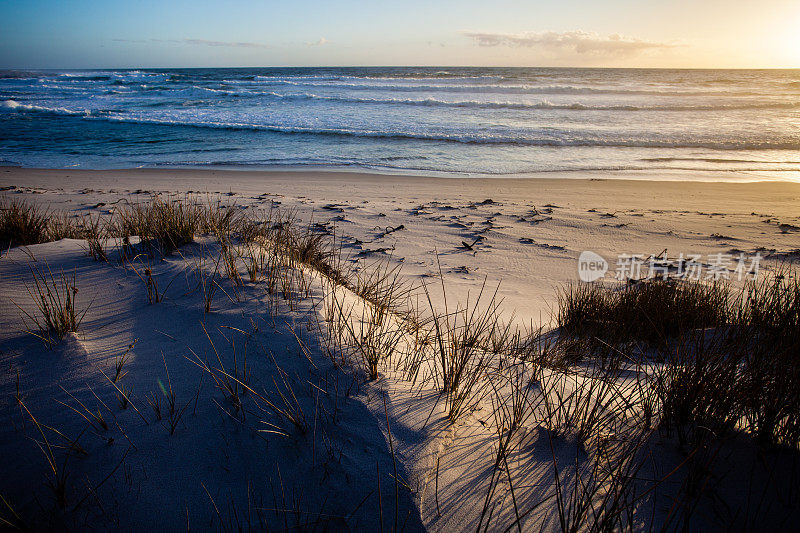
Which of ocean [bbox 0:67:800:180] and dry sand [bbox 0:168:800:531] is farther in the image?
ocean [bbox 0:67:800:180]

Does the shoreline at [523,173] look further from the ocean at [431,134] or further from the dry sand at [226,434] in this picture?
the dry sand at [226,434]

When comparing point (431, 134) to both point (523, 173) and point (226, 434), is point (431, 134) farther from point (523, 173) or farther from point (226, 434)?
point (226, 434)

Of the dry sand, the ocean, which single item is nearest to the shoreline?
the ocean

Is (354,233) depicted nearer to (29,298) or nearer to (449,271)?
(449,271)

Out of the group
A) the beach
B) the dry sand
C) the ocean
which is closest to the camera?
the dry sand

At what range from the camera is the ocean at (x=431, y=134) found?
11.6m

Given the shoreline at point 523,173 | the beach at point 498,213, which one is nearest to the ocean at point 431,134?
the shoreline at point 523,173

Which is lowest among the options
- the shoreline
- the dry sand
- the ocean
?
the dry sand

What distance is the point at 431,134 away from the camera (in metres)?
15.4

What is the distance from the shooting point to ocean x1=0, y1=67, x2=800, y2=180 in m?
11.6

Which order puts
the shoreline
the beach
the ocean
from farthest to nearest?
the ocean → the shoreline → the beach

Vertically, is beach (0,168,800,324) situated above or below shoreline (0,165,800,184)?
below

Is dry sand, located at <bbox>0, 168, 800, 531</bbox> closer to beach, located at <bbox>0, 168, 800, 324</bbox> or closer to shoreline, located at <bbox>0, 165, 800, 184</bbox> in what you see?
beach, located at <bbox>0, 168, 800, 324</bbox>

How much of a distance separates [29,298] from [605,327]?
14.1 feet
